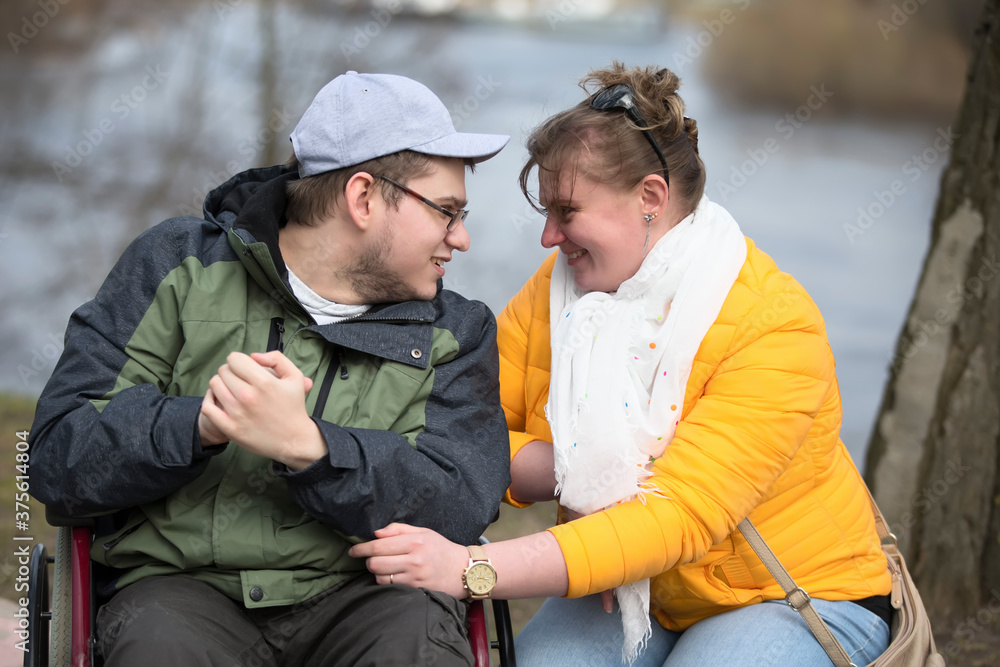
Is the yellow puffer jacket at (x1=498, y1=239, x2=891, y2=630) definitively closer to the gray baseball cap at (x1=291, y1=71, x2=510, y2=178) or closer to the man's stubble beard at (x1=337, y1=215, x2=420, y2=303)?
the man's stubble beard at (x1=337, y1=215, x2=420, y2=303)

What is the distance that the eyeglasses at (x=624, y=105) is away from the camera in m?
2.06

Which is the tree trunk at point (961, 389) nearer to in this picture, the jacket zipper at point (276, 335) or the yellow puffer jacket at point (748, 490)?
the yellow puffer jacket at point (748, 490)

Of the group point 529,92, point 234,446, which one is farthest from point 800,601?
point 529,92

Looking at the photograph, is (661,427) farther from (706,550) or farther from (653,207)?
(653,207)

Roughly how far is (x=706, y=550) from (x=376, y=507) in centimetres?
69

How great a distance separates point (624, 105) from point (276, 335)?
942 mm

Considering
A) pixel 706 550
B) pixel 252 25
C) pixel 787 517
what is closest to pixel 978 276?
pixel 787 517

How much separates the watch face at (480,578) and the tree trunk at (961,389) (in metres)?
2.21

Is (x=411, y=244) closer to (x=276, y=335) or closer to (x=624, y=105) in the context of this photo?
(x=276, y=335)

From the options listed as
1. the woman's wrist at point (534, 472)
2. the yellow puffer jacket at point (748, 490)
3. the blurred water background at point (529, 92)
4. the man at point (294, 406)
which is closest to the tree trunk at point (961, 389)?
the yellow puffer jacket at point (748, 490)

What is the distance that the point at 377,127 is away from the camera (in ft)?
6.75

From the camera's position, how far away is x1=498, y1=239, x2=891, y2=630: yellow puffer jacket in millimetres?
1849

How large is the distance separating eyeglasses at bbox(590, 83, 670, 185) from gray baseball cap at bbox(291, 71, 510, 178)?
10.0 inches

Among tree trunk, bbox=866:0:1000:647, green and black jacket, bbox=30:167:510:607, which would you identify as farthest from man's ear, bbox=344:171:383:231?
tree trunk, bbox=866:0:1000:647
